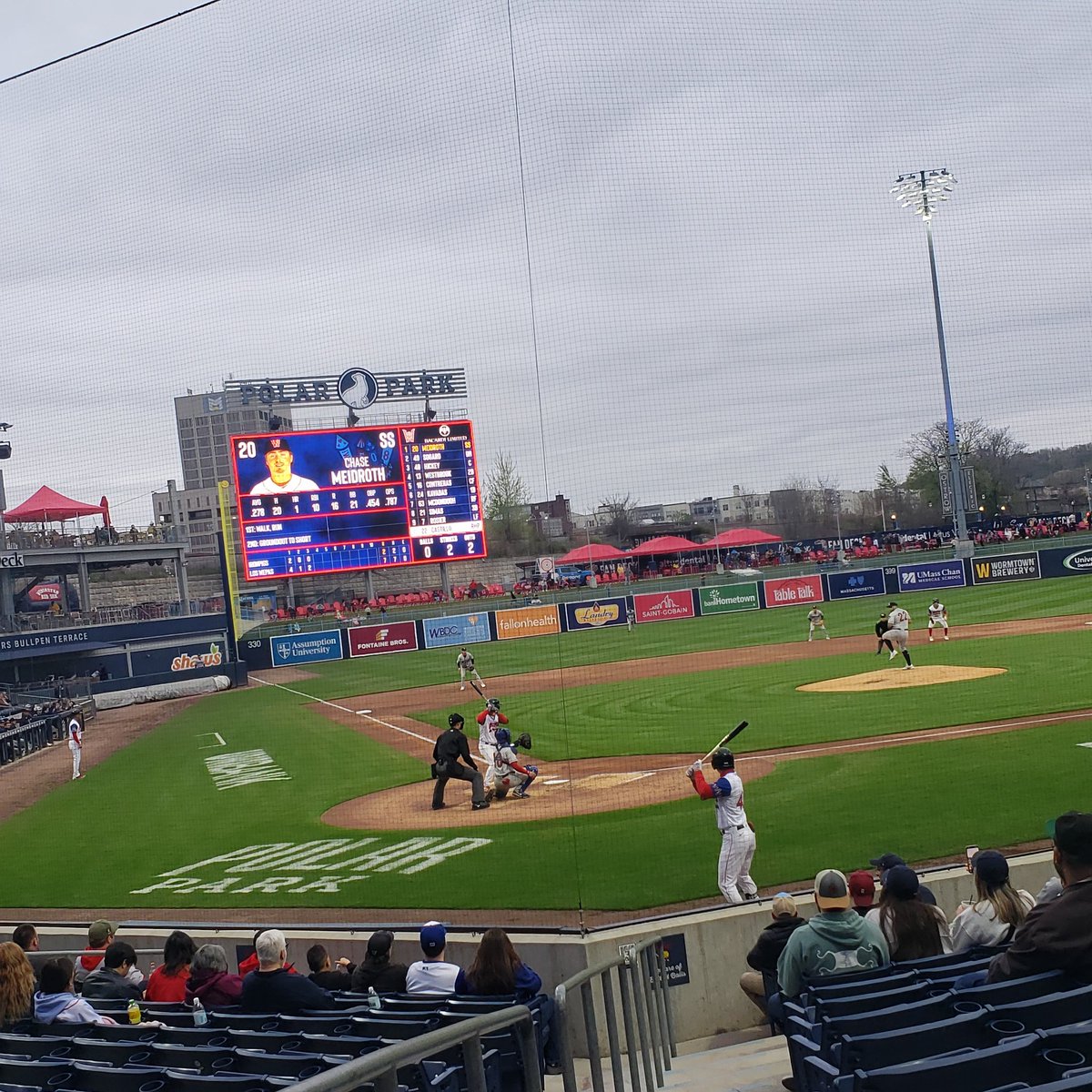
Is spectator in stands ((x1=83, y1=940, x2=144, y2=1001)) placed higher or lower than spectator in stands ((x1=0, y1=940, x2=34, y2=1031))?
lower

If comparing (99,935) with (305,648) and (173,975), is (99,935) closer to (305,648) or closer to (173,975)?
(173,975)

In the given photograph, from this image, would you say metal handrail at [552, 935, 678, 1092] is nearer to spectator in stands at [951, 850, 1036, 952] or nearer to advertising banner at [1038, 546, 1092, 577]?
spectator in stands at [951, 850, 1036, 952]

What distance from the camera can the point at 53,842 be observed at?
14609 mm

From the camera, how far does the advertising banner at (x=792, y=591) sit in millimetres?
34719

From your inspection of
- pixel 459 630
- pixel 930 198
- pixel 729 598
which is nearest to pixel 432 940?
pixel 930 198

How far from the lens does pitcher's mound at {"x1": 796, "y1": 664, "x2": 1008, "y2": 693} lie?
20.0 meters

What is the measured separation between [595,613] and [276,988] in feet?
97.7

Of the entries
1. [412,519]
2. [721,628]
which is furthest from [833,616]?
[412,519]

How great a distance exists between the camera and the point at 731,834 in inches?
345

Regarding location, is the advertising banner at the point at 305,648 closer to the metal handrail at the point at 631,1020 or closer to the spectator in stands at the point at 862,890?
the metal handrail at the point at 631,1020

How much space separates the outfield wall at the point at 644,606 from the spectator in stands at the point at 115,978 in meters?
26.4

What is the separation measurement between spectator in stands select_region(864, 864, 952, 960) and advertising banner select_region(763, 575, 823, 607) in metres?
30.1

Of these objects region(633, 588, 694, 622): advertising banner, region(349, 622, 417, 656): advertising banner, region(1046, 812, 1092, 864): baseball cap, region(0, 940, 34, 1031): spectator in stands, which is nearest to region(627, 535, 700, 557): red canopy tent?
region(633, 588, 694, 622): advertising banner

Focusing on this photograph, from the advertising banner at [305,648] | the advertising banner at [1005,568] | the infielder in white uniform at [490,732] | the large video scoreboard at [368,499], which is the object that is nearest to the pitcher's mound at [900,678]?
the large video scoreboard at [368,499]
